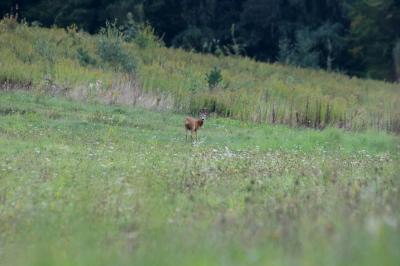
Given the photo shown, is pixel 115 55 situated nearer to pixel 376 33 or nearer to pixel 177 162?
pixel 177 162

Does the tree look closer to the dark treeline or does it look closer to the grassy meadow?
the dark treeline

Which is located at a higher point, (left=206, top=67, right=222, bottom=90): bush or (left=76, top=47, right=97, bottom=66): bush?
(left=76, top=47, right=97, bottom=66): bush

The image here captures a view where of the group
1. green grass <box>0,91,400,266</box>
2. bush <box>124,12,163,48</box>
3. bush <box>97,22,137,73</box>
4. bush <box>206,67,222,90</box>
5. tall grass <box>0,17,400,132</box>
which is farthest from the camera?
bush <box>124,12,163,48</box>

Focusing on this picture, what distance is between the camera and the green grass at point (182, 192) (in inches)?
264

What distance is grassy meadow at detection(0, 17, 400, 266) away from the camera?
23.0 ft

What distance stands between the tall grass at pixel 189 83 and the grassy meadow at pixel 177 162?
6 centimetres

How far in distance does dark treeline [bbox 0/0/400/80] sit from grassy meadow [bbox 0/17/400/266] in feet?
61.4

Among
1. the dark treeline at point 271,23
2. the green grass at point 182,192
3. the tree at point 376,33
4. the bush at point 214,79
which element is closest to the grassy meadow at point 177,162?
the green grass at point 182,192

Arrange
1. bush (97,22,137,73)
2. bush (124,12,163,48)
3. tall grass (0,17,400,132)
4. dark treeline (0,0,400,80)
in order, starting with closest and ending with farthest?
tall grass (0,17,400,132) → bush (97,22,137,73) → bush (124,12,163,48) → dark treeline (0,0,400,80)

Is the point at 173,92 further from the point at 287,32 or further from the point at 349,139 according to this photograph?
the point at 287,32

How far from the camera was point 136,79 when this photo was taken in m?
26.3

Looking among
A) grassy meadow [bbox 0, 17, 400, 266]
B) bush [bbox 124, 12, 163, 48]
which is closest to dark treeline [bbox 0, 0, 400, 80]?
bush [bbox 124, 12, 163, 48]

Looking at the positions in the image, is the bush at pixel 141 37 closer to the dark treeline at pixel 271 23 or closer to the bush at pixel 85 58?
the bush at pixel 85 58

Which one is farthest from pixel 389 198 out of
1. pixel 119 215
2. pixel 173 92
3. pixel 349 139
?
pixel 173 92
